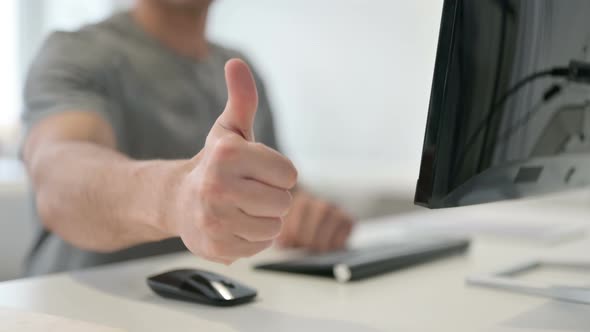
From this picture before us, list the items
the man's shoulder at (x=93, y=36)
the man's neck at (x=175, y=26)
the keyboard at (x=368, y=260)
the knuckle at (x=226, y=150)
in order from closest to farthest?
1. the knuckle at (x=226, y=150)
2. the keyboard at (x=368, y=260)
3. the man's shoulder at (x=93, y=36)
4. the man's neck at (x=175, y=26)

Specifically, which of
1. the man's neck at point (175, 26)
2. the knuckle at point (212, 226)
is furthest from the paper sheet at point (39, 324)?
the man's neck at point (175, 26)

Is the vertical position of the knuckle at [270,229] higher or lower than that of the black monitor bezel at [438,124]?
lower

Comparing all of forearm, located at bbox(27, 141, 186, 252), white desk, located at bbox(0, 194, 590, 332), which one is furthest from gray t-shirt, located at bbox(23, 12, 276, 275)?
white desk, located at bbox(0, 194, 590, 332)

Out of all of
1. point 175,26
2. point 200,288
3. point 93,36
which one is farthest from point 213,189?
point 175,26

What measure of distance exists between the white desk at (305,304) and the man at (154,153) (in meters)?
0.07

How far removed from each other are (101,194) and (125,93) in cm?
53

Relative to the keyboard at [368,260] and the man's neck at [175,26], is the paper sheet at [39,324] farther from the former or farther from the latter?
the man's neck at [175,26]

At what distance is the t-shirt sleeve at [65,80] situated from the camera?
1.11m

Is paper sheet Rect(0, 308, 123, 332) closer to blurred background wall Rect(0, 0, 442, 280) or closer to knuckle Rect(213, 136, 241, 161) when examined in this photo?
knuckle Rect(213, 136, 241, 161)

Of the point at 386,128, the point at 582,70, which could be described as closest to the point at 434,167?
the point at 582,70

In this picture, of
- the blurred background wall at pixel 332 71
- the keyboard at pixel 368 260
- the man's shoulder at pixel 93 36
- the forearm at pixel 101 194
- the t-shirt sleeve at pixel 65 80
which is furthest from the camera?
the blurred background wall at pixel 332 71

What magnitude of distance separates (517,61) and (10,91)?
224 centimetres

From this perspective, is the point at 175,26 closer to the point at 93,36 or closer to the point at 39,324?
the point at 93,36

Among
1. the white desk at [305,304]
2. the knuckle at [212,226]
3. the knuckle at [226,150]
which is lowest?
the white desk at [305,304]
